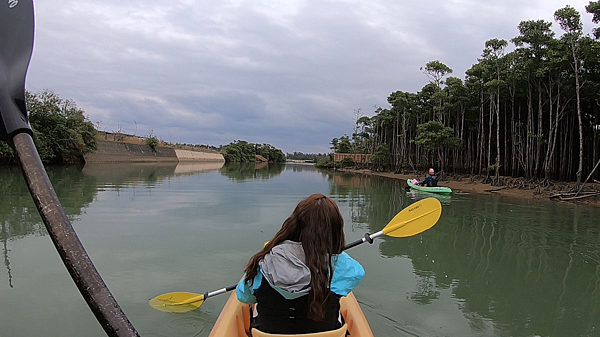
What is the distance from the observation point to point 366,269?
202 inches

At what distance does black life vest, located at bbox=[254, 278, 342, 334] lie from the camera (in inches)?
73.3

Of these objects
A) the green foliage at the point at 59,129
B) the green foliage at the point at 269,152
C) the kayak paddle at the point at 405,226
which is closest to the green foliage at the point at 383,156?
the green foliage at the point at 59,129

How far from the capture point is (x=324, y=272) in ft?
5.98

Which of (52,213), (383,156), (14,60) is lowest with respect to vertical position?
(52,213)

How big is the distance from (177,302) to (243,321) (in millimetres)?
1396

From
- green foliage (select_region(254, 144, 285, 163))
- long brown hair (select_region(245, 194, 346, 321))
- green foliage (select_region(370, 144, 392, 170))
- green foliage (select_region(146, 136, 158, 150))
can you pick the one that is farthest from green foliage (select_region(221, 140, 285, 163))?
long brown hair (select_region(245, 194, 346, 321))

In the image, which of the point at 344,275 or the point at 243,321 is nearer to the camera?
the point at 344,275

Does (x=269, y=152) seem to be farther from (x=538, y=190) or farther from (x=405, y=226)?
(x=405, y=226)

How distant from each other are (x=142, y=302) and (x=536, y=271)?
492 centimetres

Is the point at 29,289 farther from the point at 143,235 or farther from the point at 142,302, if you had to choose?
the point at 143,235

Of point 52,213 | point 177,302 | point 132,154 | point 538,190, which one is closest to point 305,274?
point 52,213

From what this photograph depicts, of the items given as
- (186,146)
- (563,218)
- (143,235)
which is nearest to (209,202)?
(143,235)

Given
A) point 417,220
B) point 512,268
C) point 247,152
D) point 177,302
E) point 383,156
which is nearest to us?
point 417,220

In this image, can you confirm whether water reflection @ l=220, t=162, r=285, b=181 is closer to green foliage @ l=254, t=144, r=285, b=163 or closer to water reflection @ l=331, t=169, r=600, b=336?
Result: water reflection @ l=331, t=169, r=600, b=336
